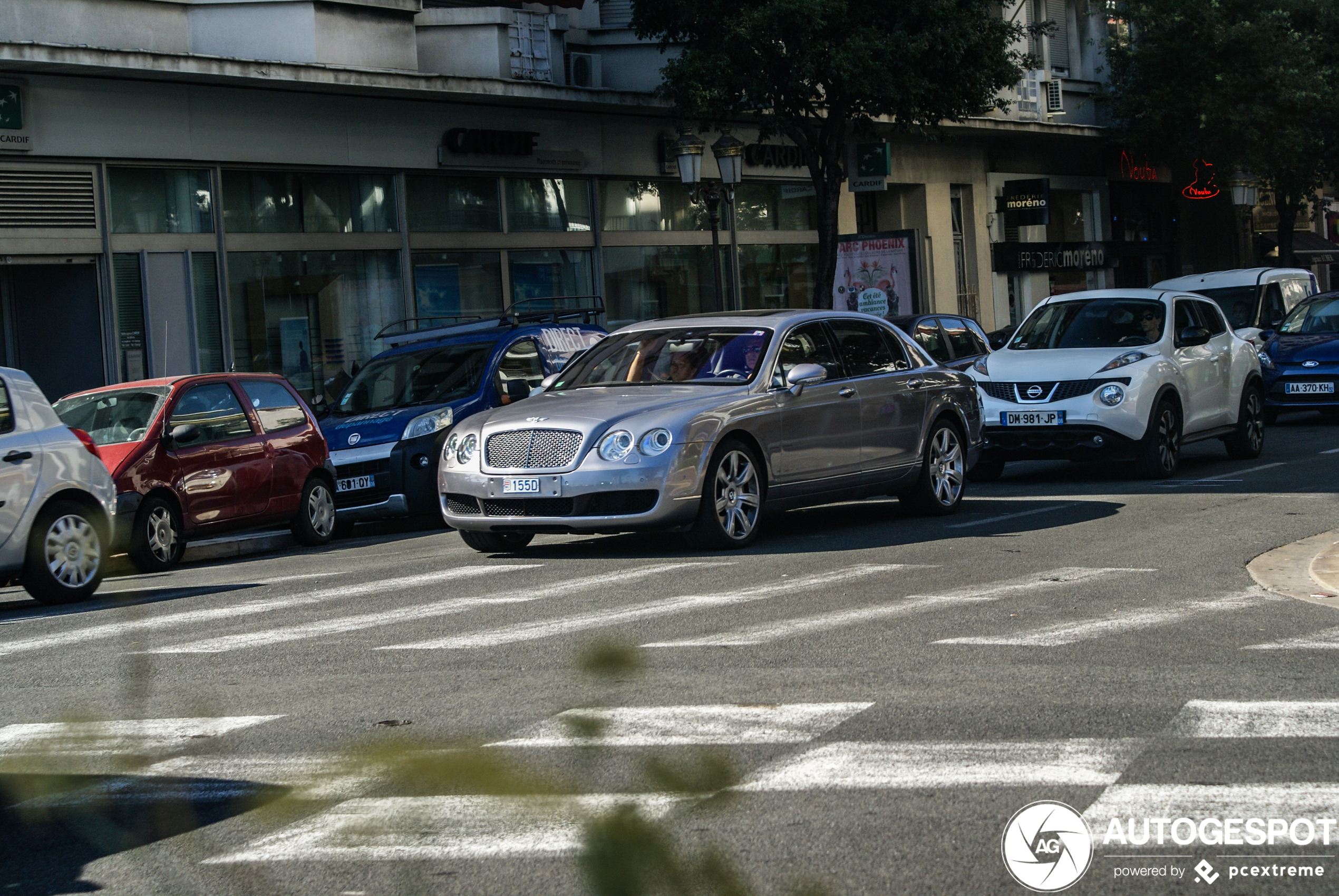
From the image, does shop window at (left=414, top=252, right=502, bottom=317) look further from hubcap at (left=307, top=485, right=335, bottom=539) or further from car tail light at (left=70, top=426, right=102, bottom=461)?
car tail light at (left=70, top=426, right=102, bottom=461)

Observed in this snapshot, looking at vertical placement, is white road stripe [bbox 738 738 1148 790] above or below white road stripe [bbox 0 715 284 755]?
below

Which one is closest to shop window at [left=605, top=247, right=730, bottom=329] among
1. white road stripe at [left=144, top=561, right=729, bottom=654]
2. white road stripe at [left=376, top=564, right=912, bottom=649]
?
white road stripe at [left=144, top=561, right=729, bottom=654]

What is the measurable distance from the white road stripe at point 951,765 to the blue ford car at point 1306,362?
54.8 feet

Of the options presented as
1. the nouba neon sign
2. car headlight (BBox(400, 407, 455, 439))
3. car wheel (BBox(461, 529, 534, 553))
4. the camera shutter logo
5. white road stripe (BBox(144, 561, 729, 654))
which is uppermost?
the nouba neon sign

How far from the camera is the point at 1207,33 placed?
118 feet

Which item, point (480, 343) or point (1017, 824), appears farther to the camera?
point (480, 343)

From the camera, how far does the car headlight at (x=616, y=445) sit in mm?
9820

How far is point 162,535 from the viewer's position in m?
12.5

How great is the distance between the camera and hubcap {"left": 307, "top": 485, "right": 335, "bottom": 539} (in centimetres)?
1406

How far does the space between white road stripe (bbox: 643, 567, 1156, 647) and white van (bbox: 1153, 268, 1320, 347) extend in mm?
16153

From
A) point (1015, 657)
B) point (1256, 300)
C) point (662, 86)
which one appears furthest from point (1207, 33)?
point (1015, 657)

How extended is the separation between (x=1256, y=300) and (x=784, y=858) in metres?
22.5

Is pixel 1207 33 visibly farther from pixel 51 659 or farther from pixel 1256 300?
pixel 51 659

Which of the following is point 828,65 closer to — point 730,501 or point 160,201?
point 160,201
